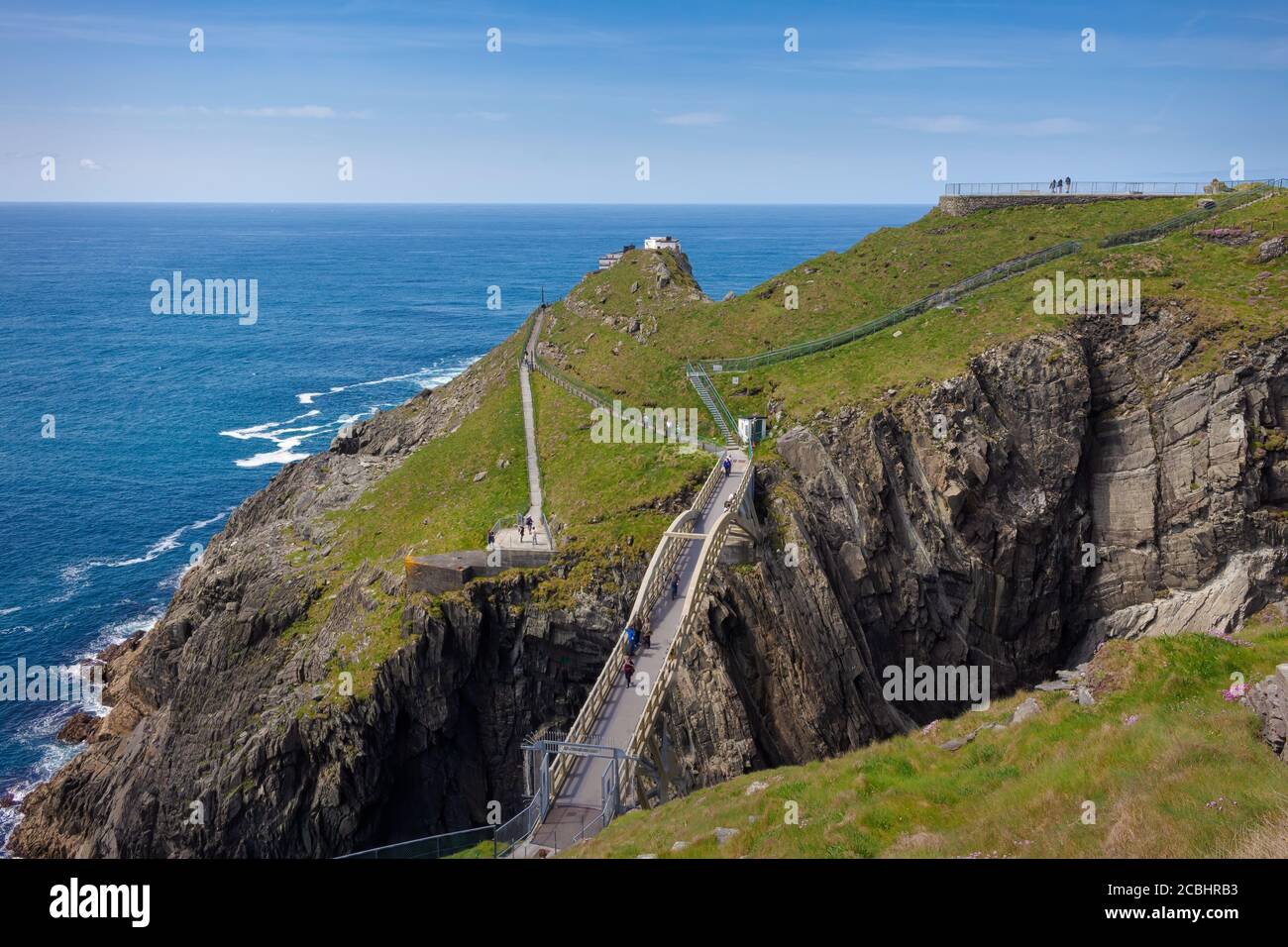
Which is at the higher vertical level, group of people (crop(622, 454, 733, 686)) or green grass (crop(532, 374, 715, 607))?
green grass (crop(532, 374, 715, 607))

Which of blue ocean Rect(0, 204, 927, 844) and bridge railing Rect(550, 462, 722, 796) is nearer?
bridge railing Rect(550, 462, 722, 796)

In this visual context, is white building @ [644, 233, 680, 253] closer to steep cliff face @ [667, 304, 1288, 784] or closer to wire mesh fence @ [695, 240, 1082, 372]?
wire mesh fence @ [695, 240, 1082, 372]

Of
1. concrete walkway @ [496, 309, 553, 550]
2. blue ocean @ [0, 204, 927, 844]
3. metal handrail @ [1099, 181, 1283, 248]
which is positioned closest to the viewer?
concrete walkway @ [496, 309, 553, 550]

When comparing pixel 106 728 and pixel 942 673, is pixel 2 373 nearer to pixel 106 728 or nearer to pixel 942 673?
pixel 106 728

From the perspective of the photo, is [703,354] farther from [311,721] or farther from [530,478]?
[311,721]

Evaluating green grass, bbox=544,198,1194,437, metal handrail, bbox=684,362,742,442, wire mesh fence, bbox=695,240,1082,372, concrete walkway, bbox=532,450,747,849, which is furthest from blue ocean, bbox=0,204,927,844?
wire mesh fence, bbox=695,240,1082,372

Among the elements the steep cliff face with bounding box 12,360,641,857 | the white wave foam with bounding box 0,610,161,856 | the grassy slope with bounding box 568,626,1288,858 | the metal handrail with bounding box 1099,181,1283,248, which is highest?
the metal handrail with bounding box 1099,181,1283,248

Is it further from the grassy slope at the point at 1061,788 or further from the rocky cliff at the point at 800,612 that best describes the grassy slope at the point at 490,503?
the grassy slope at the point at 1061,788
